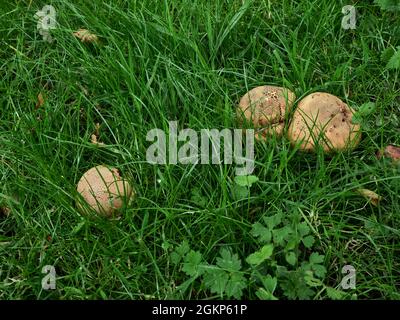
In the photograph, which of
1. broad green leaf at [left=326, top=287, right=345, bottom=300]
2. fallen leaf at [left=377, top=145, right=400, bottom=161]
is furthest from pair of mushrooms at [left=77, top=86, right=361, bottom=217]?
broad green leaf at [left=326, top=287, right=345, bottom=300]

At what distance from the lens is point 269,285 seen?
2447 millimetres

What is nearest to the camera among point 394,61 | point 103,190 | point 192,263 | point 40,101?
point 192,263

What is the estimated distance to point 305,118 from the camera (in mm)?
2885

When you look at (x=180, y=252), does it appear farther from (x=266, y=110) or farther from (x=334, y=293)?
(x=266, y=110)

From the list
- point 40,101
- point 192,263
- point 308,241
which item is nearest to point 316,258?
point 308,241

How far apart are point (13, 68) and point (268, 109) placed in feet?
4.75

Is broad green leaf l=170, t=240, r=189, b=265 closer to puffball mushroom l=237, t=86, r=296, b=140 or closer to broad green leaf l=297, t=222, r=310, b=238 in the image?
broad green leaf l=297, t=222, r=310, b=238

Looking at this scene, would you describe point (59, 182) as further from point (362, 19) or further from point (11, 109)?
point (362, 19)

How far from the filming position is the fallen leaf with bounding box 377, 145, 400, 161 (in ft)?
9.49

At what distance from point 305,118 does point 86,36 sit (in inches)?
52.9

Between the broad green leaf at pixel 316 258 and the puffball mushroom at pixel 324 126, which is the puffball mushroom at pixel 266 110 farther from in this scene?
the broad green leaf at pixel 316 258

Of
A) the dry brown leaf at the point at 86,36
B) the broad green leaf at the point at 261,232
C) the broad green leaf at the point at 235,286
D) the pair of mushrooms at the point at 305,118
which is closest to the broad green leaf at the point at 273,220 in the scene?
the broad green leaf at the point at 261,232

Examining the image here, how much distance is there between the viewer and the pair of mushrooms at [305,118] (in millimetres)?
2852
